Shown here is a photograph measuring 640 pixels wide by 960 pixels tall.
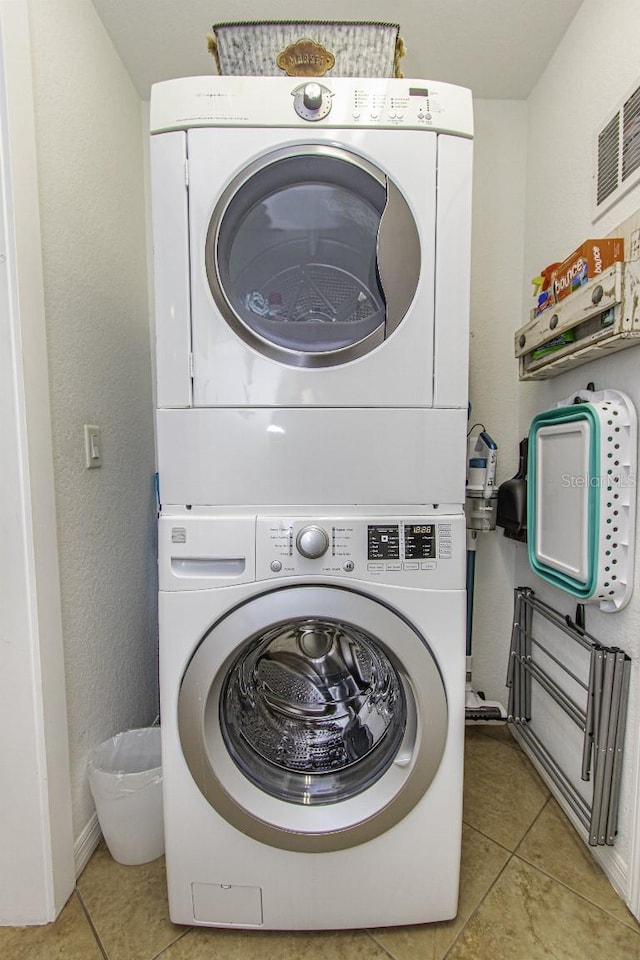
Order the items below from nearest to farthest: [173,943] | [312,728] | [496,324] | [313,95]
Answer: [313,95]
[173,943]
[312,728]
[496,324]

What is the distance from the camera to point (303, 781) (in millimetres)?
1042

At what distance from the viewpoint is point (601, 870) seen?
1174mm

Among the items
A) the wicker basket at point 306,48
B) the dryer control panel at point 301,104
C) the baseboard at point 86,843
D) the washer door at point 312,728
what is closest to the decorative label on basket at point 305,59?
the wicker basket at point 306,48

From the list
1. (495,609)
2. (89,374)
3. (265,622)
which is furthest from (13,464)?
(495,609)

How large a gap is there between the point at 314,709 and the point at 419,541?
1.72 ft

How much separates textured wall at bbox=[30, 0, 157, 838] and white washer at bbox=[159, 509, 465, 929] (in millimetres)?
406

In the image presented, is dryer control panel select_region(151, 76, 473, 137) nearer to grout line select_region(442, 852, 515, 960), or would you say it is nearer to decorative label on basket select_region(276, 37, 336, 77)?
decorative label on basket select_region(276, 37, 336, 77)

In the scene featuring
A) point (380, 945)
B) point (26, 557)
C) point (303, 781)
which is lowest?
point (380, 945)

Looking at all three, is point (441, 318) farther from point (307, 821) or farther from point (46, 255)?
point (307, 821)

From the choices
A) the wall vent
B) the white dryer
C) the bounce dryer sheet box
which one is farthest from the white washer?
the wall vent

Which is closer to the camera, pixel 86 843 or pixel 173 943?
pixel 173 943

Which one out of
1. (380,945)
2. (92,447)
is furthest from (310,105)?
(380,945)

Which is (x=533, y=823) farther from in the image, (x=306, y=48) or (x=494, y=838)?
(x=306, y=48)

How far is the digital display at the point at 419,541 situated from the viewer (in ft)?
3.17
